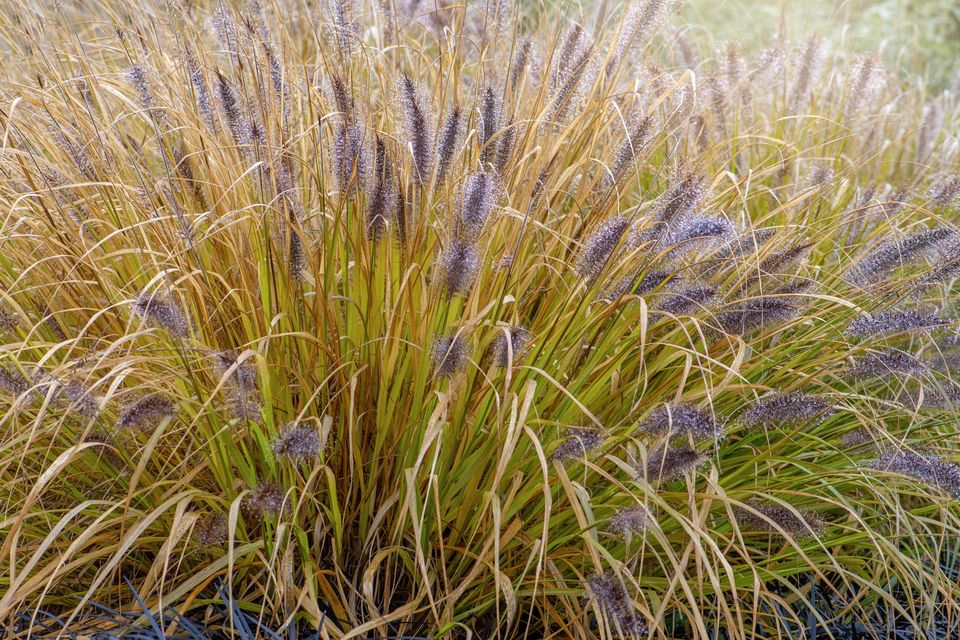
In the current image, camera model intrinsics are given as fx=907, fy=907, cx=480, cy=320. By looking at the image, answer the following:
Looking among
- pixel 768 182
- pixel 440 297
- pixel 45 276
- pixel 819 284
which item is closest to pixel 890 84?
pixel 768 182

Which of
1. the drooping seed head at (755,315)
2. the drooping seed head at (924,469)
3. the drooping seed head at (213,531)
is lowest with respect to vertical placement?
the drooping seed head at (213,531)

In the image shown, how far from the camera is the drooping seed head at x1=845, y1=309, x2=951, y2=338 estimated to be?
1976mm

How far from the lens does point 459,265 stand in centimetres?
178

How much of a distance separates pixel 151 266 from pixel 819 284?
5.21ft

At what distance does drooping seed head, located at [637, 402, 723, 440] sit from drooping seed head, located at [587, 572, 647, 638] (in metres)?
0.30

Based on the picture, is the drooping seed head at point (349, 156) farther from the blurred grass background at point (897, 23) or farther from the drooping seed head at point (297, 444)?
the blurred grass background at point (897, 23)

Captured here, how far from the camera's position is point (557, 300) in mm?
2258

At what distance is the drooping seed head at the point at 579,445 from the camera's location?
1.74 meters

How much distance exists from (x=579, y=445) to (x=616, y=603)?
30cm

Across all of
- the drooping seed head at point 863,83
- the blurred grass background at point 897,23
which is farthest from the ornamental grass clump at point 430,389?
the blurred grass background at point 897,23

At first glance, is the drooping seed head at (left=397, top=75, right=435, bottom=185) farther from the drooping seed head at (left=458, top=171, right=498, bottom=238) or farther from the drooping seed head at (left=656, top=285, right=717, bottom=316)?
the drooping seed head at (left=656, top=285, right=717, bottom=316)

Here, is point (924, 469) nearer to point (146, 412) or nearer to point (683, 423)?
point (683, 423)

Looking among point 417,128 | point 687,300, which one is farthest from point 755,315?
point 417,128

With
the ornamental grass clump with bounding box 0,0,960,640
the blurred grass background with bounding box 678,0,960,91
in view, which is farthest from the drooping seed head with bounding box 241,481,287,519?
the blurred grass background with bounding box 678,0,960,91
